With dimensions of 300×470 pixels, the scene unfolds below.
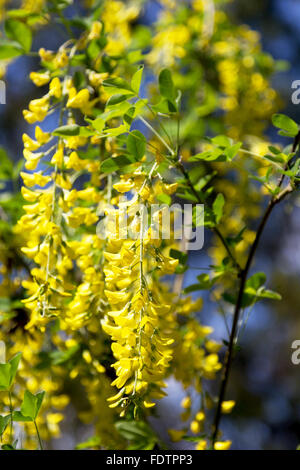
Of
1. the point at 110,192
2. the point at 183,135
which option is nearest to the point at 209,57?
the point at 183,135

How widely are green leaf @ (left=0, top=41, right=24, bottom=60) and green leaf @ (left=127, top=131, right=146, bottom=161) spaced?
0.52 meters

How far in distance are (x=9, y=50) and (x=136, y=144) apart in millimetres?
536

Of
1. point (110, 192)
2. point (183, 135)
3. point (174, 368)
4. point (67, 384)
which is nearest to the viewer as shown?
point (110, 192)

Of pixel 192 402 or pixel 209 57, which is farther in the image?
pixel 209 57

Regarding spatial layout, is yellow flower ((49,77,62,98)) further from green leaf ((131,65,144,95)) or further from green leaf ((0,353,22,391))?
green leaf ((0,353,22,391))

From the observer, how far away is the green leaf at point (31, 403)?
98cm

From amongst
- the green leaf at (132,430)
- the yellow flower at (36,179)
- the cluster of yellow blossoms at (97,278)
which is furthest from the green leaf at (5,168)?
the green leaf at (132,430)

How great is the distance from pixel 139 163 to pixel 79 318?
358 mm

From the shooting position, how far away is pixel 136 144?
38.4 inches

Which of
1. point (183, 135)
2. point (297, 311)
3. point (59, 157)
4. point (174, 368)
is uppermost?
point (59, 157)

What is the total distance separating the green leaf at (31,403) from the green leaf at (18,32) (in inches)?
34.2

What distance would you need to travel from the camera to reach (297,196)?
61.2 inches

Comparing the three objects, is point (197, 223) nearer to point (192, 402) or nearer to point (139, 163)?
point (139, 163)

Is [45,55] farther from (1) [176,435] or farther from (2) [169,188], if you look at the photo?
(1) [176,435]
